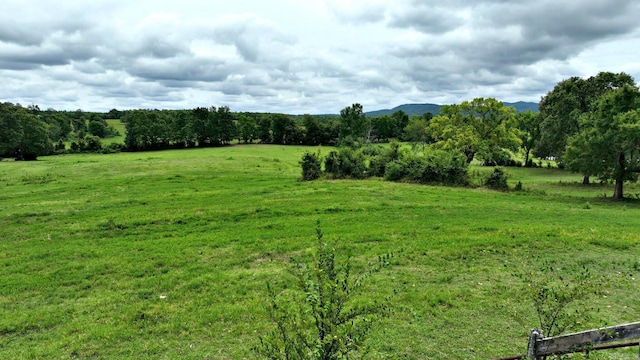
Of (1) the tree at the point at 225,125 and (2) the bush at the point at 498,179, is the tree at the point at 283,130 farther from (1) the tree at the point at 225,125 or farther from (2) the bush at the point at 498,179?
(2) the bush at the point at 498,179

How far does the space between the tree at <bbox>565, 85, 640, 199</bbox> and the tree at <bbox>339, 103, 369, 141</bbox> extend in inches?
2432

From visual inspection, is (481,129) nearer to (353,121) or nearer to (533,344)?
(533,344)

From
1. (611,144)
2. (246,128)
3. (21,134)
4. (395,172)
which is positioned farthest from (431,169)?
(246,128)

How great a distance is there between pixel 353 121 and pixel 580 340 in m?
86.0

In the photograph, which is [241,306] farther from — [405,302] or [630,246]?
[630,246]

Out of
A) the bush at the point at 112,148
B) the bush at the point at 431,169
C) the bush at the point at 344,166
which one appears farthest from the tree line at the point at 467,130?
the bush at the point at 344,166

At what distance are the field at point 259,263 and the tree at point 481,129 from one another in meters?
17.1

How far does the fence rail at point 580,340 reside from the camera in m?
4.07

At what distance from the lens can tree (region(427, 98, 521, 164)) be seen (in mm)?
40688

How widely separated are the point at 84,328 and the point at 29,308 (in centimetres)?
240

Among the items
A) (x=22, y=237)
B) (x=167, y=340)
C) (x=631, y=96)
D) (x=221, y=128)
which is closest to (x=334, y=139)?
(x=221, y=128)

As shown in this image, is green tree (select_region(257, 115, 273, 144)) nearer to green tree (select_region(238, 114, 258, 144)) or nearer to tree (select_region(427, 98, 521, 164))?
green tree (select_region(238, 114, 258, 144))

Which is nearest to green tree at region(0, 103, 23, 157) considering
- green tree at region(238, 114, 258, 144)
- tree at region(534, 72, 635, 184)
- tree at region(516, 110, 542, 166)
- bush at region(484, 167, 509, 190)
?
green tree at region(238, 114, 258, 144)

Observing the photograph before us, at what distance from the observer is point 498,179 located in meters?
28.5
